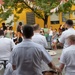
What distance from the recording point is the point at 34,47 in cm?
548

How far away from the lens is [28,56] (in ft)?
17.9

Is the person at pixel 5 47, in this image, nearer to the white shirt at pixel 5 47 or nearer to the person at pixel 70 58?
the white shirt at pixel 5 47

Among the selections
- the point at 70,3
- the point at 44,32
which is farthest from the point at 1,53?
the point at 70,3

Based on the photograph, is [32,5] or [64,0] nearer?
[64,0]

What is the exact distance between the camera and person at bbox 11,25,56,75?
5445 mm

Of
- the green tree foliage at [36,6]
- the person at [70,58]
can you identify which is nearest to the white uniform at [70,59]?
the person at [70,58]

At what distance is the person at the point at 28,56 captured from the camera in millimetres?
5445

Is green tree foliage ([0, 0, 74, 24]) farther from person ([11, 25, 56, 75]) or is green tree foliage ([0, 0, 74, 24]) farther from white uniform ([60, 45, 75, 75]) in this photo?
person ([11, 25, 56, 75])

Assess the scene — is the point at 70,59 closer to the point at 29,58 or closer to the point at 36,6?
the point at 29,58

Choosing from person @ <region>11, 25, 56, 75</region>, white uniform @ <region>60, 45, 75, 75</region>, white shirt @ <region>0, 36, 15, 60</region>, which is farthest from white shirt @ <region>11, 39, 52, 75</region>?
white shirt @ <region>0, 36, 15, 60</region>

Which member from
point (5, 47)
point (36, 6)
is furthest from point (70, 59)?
point (36, 6)

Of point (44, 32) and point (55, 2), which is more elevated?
point (55, 2)

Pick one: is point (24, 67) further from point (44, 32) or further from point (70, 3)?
point (70, 3)

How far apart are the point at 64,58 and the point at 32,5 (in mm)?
21668
